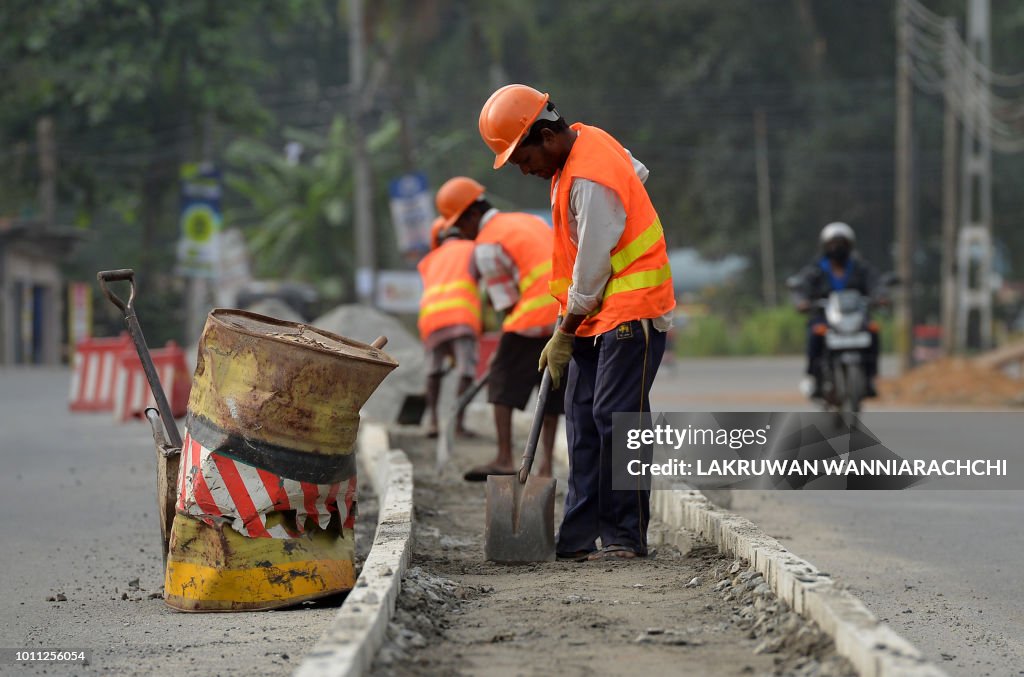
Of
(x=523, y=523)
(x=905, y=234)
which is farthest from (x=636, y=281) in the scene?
(x=905, y=234)

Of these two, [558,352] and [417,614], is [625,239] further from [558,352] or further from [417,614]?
[417,614]

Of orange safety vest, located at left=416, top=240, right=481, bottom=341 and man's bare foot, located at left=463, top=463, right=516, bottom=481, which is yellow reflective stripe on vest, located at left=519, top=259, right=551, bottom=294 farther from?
orange safety vest, located at left=416, top=240, right=481, bottom=341

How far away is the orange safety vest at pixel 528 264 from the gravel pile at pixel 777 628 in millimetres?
3571

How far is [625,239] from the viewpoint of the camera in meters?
6.30

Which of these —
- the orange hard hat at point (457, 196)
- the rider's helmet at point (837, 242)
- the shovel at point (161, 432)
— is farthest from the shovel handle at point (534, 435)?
the rider's helmet at point (837, 242)

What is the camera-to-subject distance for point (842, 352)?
40.7 ft

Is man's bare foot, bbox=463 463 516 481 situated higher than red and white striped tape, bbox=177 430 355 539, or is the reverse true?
red and white striped tape, bbox=177 430 355 539

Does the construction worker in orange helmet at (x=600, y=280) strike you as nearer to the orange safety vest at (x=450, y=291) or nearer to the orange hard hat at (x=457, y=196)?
the orange hard hat at (x=457, y=196)

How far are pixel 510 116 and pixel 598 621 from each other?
87.6 inches

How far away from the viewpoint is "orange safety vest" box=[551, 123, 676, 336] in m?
6.24

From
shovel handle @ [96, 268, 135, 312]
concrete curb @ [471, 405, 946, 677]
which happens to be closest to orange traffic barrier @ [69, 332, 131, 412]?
shovel handle @ [96, 268, 135, 312]

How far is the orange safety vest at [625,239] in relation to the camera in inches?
246

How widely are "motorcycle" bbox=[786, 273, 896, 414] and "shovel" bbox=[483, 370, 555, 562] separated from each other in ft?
20.2

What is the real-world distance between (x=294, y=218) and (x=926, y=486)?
32454 mm
